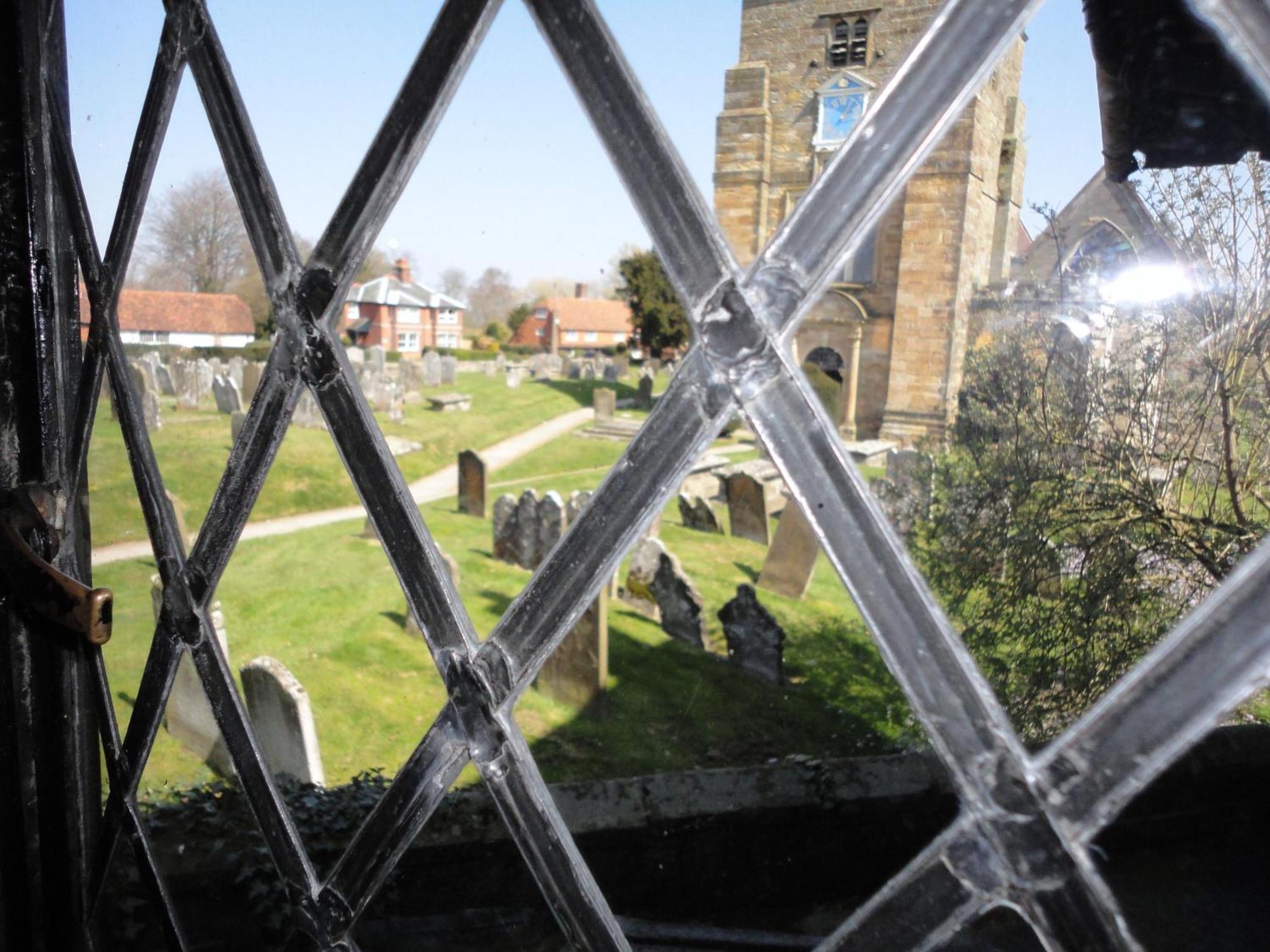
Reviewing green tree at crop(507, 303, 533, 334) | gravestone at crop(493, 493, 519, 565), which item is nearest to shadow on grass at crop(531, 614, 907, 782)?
gravestone at crop(493, 493, 519, 565)

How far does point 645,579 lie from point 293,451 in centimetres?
417

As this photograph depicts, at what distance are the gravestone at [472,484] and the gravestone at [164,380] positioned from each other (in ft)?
33.5

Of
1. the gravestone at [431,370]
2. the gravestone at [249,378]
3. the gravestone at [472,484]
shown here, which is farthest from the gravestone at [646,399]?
the gravestone at [431,370]

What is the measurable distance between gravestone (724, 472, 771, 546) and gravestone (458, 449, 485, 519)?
316cm

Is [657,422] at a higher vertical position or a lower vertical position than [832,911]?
higher

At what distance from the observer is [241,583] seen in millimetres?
8445

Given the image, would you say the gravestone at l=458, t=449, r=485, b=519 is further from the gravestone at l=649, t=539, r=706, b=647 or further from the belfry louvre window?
the belfry louvre window

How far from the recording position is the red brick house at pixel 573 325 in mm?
9688

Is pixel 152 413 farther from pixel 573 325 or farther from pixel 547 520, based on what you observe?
pixel 573 325

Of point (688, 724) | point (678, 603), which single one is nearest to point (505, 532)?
point (678, 603)

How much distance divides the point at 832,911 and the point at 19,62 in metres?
3.09

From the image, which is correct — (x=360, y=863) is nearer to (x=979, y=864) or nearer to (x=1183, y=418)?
(x=979, y=864)

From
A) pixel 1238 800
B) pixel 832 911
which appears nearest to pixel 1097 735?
pixel 1238 800

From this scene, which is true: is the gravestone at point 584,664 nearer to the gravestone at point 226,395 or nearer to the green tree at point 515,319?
the gravestone at point 226,395
